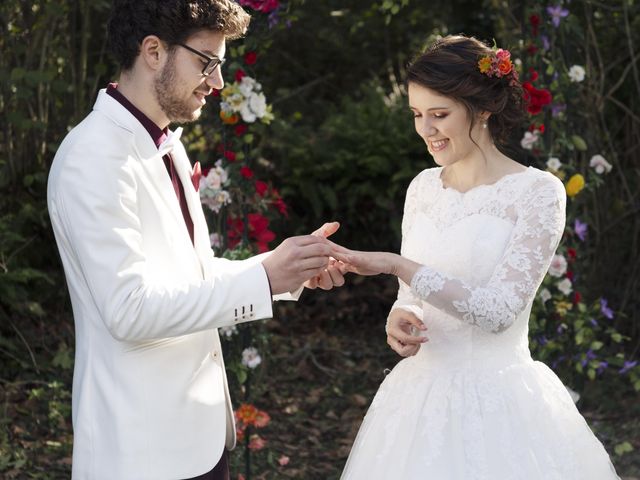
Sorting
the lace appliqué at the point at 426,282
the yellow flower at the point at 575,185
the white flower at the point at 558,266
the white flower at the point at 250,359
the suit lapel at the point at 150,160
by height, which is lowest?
the white flower at the point at 250,359

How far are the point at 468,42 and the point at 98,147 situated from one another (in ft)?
4.45

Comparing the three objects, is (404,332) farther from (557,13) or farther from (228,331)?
(557,13)

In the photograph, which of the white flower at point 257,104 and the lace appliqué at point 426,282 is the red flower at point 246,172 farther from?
the lace appliqué at point 426,282

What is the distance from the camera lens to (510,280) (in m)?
2.72

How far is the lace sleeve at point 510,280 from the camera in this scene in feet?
8.87

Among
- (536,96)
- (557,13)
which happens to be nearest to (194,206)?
(536,96)

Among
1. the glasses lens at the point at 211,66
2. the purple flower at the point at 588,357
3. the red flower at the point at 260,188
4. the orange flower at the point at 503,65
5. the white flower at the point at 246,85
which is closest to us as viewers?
the glasses lens at the point at 211,66

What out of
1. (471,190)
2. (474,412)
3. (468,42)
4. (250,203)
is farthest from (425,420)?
(250,203)

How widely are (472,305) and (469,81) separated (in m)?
0.72

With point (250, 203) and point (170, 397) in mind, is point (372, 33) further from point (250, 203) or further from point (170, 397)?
point (170, 397)

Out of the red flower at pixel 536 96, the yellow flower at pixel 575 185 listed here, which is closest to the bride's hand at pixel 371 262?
the red flower at pixel 536 96

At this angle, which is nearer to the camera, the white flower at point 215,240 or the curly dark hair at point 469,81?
the curly dark hair at point 469,81

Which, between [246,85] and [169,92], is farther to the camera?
[246,85]

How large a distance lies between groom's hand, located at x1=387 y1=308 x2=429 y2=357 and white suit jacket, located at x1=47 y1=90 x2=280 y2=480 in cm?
69
